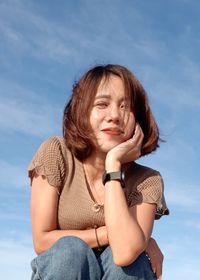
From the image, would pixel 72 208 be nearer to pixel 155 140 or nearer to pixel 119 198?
pixel 119 198

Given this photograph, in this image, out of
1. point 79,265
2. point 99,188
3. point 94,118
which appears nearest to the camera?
point 79,265

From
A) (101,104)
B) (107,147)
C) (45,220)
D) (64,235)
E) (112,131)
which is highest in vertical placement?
(101,104)

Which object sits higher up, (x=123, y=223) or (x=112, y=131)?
(x=112, y=131)

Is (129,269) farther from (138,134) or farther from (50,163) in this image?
(138,134)

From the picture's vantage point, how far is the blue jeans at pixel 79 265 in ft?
13.3

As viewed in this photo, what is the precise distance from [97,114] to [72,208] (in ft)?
2.89

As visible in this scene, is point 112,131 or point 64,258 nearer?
point 64,258

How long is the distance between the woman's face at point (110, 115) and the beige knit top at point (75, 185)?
330mm

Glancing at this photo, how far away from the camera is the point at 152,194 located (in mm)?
4848

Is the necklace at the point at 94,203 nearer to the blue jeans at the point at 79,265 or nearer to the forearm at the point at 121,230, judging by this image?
the forearm at the point at 121,230

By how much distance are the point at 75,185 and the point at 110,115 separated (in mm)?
711

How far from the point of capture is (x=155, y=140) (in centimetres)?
520

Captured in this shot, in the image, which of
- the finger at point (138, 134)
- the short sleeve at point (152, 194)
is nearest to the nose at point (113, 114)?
the finger at point (138, 134)

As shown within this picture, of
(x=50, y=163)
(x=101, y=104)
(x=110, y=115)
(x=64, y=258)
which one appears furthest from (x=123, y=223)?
(x=101, y=104)
